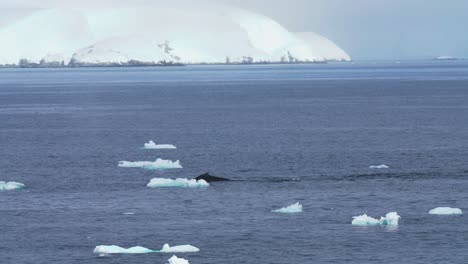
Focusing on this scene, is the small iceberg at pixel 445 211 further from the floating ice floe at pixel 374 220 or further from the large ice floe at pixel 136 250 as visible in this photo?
the large ice floe at pixel 136 250

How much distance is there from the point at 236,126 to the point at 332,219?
189 ft

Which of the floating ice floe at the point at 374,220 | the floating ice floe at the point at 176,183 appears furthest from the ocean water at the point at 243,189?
the floating ice floe at the point at 176,183

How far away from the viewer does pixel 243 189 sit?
57.8 m

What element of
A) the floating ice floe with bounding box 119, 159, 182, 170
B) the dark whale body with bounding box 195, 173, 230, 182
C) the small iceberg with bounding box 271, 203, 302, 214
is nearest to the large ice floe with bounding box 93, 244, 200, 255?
the small iceberg with bounding box 271, 203, 302, 214

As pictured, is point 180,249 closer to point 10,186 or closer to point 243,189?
point 243,189

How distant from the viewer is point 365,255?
4016cm

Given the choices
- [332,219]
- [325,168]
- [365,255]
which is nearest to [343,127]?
[325,168]

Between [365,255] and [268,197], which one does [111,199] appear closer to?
[268,197]

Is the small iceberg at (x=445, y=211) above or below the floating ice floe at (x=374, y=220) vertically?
above

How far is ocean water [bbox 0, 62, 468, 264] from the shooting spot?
4194 centimetres

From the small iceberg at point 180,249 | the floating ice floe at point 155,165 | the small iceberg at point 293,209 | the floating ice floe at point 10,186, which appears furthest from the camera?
the floating ice floe at point 155,165

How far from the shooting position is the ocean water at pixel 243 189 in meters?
41.9

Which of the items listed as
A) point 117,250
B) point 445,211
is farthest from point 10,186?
point 445,211

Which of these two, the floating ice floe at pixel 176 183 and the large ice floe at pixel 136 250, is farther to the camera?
the floating ice floe at pixel 176 183
